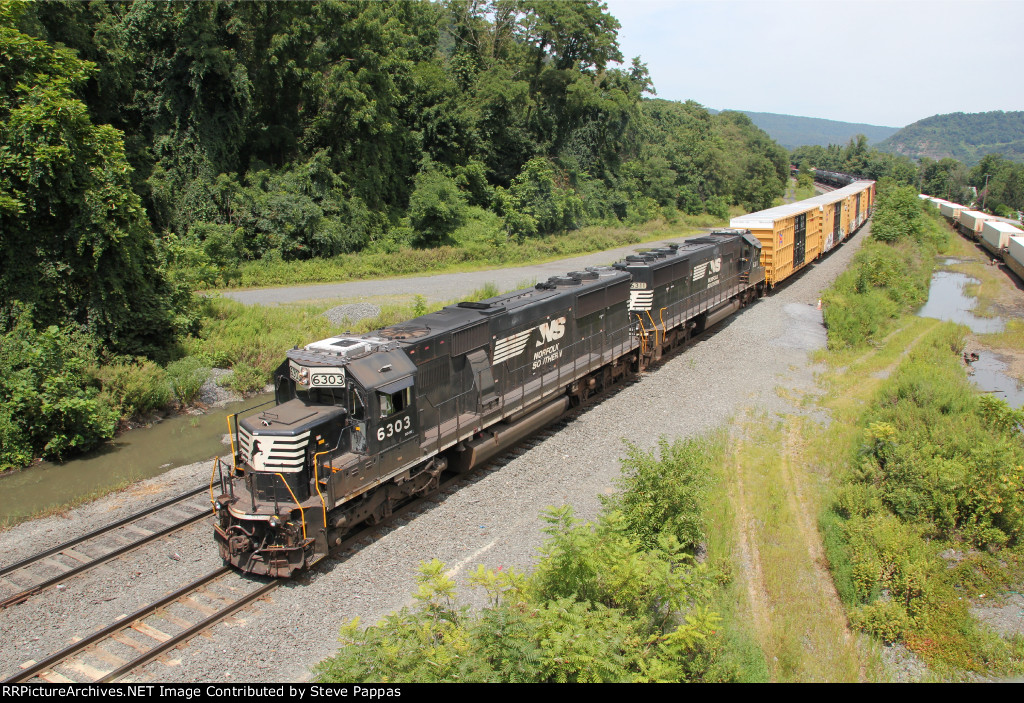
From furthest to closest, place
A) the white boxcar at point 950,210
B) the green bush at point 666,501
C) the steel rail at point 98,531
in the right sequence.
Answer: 1. the white boxcar at point 950,210
2. the steel rail at point 98,531
3. the green bush at point 666,501

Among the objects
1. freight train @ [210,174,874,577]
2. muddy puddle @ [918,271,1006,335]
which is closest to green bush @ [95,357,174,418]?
freight train @ [210,174,874,577]

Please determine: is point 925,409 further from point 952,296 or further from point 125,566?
point 952,296

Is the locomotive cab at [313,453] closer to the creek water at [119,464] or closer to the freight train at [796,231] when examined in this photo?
the creek water at [119,464]

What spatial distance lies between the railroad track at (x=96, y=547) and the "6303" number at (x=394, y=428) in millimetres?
3668

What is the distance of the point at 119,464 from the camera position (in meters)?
14.2

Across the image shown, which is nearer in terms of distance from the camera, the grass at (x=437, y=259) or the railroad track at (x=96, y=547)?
the railroad track at (x=96, y=547)

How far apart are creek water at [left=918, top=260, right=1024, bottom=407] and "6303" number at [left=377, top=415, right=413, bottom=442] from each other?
1319 centimetres

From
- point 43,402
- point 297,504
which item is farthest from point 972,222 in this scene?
point 43,402

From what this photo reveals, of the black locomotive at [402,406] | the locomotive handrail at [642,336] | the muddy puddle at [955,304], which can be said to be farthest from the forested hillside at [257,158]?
the muddy puddle at [955,304]

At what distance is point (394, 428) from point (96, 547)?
4.96m

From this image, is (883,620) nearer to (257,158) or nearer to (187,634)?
(187,634)

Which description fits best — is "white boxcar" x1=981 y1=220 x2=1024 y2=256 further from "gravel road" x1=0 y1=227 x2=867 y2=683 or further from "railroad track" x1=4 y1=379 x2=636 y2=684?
"railroad track" x1=4 y1=379 x2=636 y2=684

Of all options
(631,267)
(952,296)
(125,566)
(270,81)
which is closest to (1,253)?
(125,566)

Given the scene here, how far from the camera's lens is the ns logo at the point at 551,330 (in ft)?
45.8
